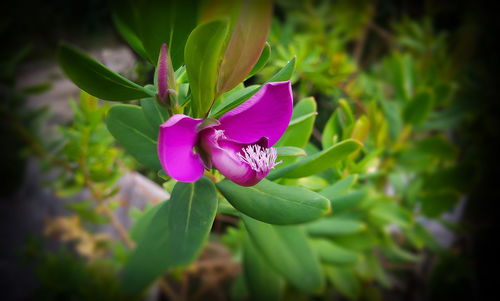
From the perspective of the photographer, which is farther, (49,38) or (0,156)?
(0,156)

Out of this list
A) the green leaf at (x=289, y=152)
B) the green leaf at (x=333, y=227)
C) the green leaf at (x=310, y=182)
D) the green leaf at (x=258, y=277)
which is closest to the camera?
the green leaf at (x=289, y=152)

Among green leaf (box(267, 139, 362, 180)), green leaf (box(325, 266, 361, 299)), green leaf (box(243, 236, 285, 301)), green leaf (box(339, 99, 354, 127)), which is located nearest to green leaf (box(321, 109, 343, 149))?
green leaf (box(339, 99, 354, 127))

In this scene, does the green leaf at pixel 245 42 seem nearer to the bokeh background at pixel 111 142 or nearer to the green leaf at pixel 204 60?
the green leaf at pixel 204 60

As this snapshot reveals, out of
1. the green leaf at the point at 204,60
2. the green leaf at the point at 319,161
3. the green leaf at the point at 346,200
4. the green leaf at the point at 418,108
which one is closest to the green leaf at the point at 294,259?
the green leaf at the point at 346,200

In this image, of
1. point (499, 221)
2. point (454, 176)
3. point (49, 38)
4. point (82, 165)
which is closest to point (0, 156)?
point (49, 38)

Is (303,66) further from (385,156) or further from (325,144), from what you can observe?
(385,156)

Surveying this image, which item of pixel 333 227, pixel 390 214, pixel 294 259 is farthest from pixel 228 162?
pixel 390 214

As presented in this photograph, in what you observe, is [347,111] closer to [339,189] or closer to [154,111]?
[339,189]
